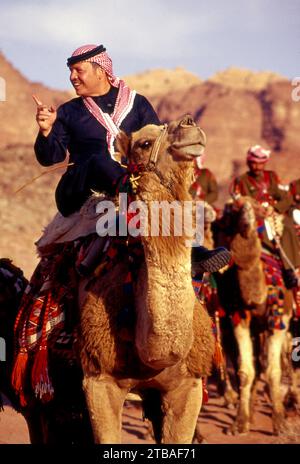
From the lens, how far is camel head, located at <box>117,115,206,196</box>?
15.8ft

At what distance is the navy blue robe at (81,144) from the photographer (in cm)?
601

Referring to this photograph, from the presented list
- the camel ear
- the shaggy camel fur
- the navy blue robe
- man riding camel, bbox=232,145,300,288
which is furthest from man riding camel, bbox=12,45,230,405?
man riding camel, bbox=232,145,300,288

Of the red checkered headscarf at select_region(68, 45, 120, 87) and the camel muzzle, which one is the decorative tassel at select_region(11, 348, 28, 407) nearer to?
the red checkered headscarf at select_region(68, 45, 120, 87)

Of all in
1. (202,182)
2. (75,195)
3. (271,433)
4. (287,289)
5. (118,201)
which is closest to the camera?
(118,201)

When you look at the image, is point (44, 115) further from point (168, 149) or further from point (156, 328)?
point (156, 328)

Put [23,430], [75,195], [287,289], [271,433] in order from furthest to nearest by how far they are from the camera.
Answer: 1. [287,289]
2. [271,433]
3. [23,430]
4. [75,195]

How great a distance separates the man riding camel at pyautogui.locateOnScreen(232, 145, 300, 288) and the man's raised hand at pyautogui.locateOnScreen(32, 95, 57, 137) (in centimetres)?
621

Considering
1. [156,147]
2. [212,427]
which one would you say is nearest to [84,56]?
[156,147]

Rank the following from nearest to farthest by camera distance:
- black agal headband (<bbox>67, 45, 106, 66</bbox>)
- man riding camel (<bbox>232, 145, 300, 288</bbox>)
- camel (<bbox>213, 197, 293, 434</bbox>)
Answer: black agal headband (<bbox>67, 45, 106, 66</bbox>) → camel (<bbox>213, 197, 293, 434</bbox>) → man riding camel (<bbox>232, 145, 300, 288</bbox>)

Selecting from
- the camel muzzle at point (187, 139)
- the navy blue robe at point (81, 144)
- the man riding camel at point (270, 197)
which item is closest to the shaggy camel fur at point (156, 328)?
the camel muzzle at point (187, 139)

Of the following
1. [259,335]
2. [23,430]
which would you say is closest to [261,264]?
[259,335]

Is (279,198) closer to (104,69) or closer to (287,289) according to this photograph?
(287,289)
